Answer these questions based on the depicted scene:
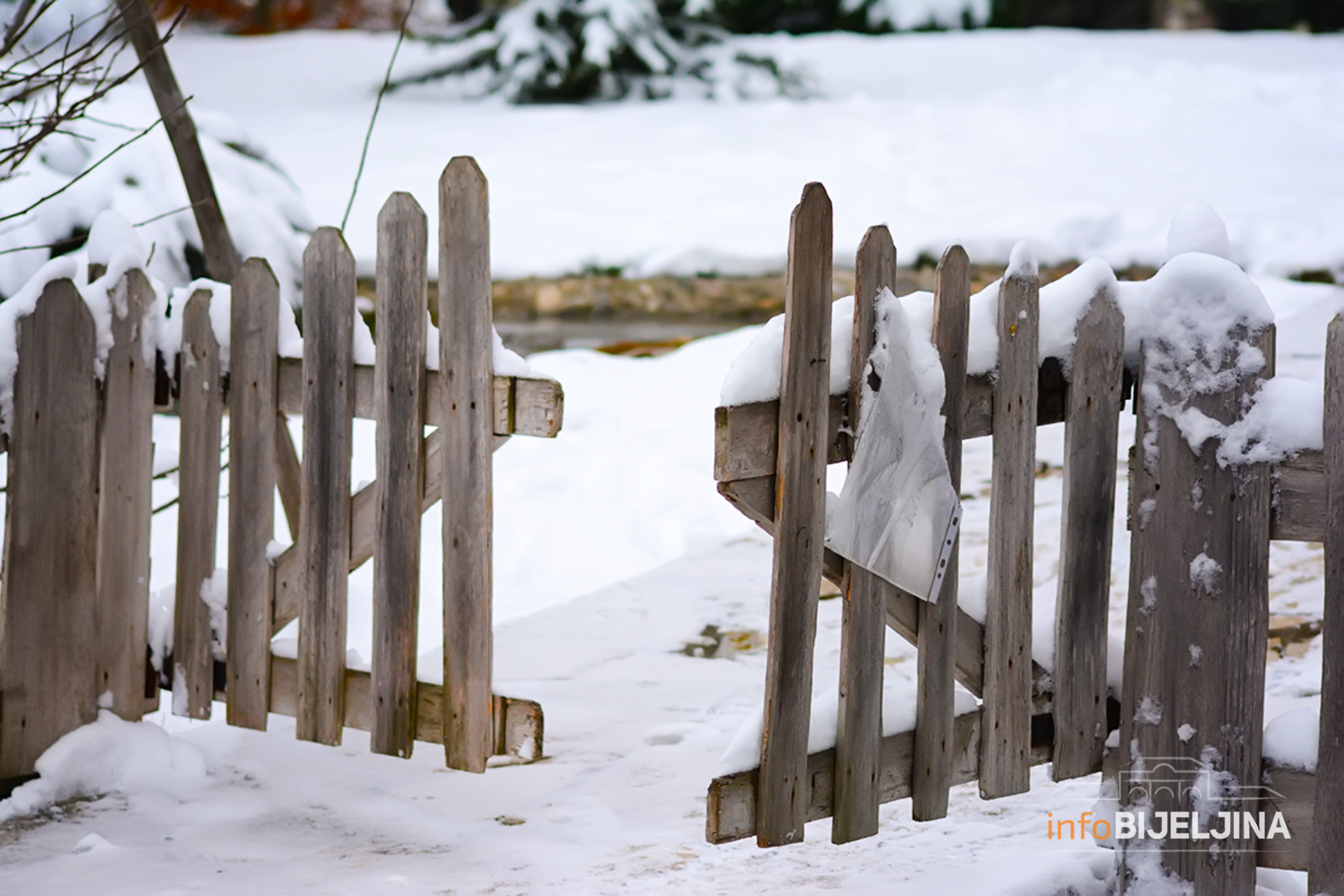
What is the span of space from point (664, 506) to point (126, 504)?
105 inches

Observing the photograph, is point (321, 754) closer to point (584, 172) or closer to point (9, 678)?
point (9, 678)

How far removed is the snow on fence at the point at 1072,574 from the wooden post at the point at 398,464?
0.84m

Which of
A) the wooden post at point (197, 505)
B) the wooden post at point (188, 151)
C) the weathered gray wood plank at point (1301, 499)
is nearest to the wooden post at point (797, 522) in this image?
the weathered gray wood plank at point (1301, 499)

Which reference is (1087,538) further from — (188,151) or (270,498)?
(188,151)

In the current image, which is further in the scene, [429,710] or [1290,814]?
[429,710]

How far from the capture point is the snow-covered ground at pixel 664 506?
8.79 ft

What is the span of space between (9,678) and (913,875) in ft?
6.74

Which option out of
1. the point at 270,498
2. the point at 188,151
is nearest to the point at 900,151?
the point at 188,151

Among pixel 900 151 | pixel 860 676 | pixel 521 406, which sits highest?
pixel 900 151

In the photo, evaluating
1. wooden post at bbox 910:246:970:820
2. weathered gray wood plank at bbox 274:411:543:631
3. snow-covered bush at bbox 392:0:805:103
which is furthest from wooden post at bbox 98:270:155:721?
snow-covered bush at bbox 392:0:805:103

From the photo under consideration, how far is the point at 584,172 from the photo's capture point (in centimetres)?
1148

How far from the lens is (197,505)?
10.1ft

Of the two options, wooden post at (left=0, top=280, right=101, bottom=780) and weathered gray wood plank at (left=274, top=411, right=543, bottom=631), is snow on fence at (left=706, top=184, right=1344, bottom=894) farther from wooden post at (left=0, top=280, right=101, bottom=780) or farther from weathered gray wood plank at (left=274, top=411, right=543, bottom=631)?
wooden post at (left=0, top=280, right=101, bottom=780)

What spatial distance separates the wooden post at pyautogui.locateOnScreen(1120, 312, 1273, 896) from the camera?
2.35 meters
